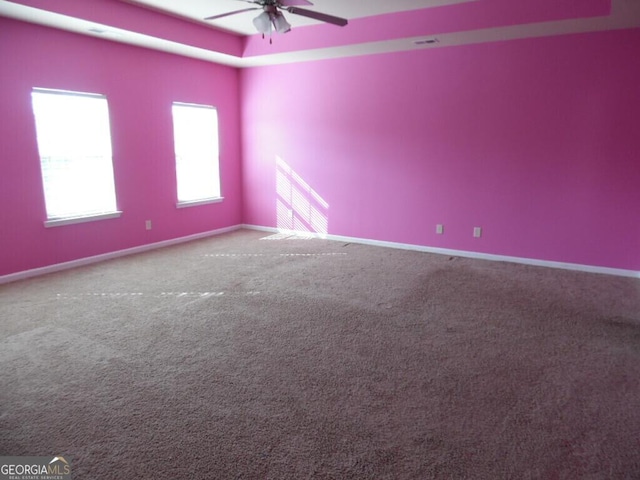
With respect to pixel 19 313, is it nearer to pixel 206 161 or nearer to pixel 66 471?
pixel 66 471

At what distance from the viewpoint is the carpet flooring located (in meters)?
2.03

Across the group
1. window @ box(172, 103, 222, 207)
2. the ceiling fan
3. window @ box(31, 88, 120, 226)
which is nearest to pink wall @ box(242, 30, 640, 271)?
window @ box(172, 103, 222, 207)

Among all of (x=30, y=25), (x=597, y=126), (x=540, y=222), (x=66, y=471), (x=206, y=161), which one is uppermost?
(x=30, y=25)

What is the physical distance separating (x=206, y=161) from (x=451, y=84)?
3626 mm

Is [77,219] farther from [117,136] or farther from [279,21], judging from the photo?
[279,21]

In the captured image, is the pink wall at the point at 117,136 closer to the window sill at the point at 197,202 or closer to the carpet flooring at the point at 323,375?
the window sill at the point at 197,202

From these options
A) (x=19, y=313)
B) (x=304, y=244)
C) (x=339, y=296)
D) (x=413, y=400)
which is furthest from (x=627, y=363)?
(x=19, y=313)

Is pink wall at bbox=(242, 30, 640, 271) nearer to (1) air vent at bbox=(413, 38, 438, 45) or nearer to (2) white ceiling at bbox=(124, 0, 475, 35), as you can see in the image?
(1) air vent at bbox=(413, 38, 438, 45)

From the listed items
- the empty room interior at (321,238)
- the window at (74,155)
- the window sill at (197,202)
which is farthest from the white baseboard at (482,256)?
the window at (74,155)

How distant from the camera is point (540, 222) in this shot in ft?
16.6

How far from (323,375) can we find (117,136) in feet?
13.4

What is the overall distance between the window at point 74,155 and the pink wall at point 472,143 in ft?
8.06

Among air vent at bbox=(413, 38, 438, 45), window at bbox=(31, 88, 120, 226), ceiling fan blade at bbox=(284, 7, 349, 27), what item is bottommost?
window at bbox=(31, 88, 120, 226)

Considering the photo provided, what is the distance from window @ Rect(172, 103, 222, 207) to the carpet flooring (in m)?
2.01
